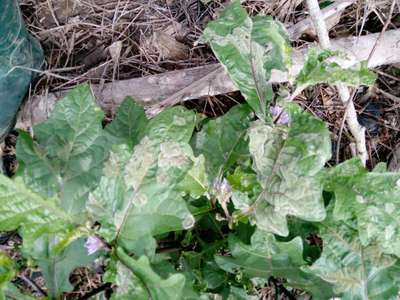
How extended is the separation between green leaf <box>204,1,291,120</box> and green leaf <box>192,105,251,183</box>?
0.13 meters

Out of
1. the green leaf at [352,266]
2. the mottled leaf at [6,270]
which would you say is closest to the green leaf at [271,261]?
the green leaf at [352,266]

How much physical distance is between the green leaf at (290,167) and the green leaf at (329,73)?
73mm

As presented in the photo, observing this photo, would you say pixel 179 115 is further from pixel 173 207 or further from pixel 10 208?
pixel 10 208

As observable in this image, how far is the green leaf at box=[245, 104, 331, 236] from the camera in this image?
820 millimetres

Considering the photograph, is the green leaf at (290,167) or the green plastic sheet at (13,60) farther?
the green plastic sheet at (13,60)

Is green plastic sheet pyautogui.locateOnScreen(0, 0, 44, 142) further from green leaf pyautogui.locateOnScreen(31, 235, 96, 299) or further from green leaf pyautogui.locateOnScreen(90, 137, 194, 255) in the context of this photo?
green leaf pyautogui.locateOnScreen(90, 137, 194, 255)

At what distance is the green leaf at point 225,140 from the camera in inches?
43.9

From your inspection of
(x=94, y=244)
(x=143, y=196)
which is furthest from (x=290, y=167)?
(x=94, y=244)

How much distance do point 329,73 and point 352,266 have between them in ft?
1.22

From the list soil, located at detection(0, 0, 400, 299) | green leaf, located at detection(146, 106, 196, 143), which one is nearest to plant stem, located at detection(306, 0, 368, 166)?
soil, located at detection(0, 0, 400, 299)

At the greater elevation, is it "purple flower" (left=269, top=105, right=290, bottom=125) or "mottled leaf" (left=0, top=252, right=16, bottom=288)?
"purple flower" (left=269, top=105, right=290, bottom=125)

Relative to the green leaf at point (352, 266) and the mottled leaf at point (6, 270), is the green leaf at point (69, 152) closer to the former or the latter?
the mottled leaf at point (6, 270)

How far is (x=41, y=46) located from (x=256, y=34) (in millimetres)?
882

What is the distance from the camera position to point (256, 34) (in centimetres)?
101
